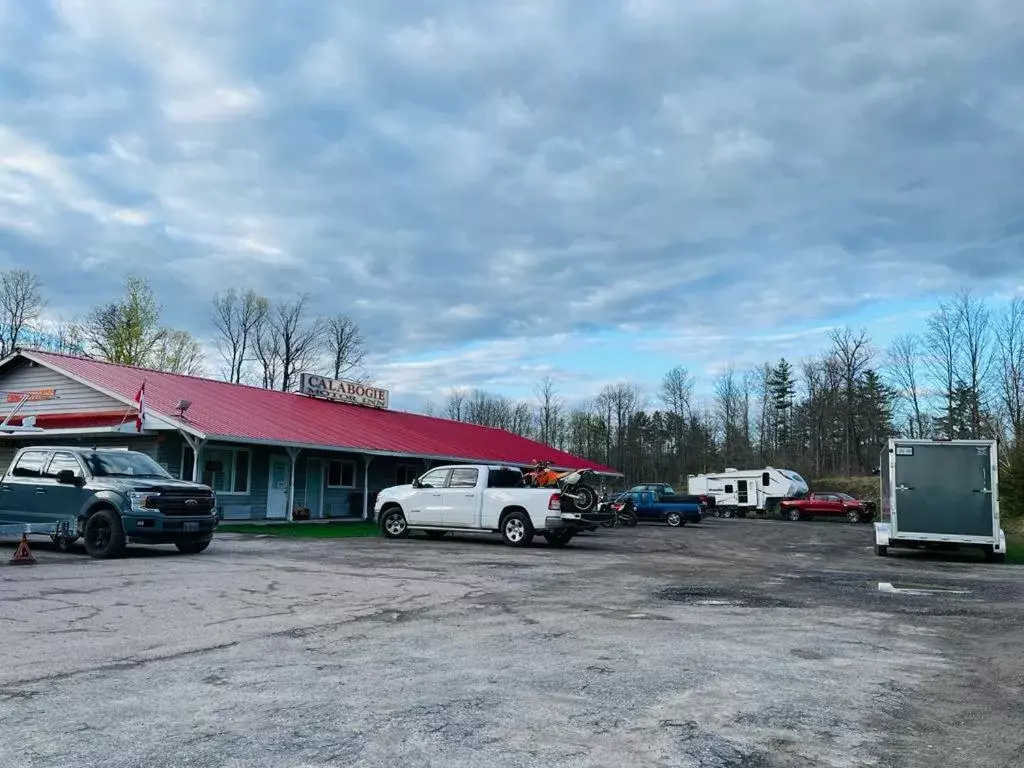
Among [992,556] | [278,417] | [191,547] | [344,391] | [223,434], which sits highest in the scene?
[344,391]

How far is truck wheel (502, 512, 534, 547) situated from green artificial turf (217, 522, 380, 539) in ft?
15.2

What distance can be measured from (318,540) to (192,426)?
4.88 meters

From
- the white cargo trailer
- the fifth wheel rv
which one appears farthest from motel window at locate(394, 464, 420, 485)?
the fifth wheel rv

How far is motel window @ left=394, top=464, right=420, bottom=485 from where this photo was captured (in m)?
33.8

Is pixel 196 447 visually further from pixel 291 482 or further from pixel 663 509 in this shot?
pixel 663 509

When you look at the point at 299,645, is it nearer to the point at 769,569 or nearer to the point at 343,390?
the point at 769,569

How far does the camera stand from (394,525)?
20.7m

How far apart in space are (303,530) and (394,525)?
378cm

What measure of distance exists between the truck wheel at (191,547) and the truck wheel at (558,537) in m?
7.22

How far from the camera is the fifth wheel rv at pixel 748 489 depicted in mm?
47250

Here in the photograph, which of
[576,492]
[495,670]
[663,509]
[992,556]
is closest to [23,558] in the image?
[495,670]

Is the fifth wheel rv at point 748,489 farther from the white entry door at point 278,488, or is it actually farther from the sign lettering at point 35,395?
the sign lettering at point 35,395

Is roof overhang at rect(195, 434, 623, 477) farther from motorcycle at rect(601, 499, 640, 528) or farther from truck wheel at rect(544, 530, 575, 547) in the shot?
motorcycle at rect(601, 499, 640, 528)

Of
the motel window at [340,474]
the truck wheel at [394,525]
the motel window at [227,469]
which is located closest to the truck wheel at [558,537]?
the truck wheel at [394,525]
